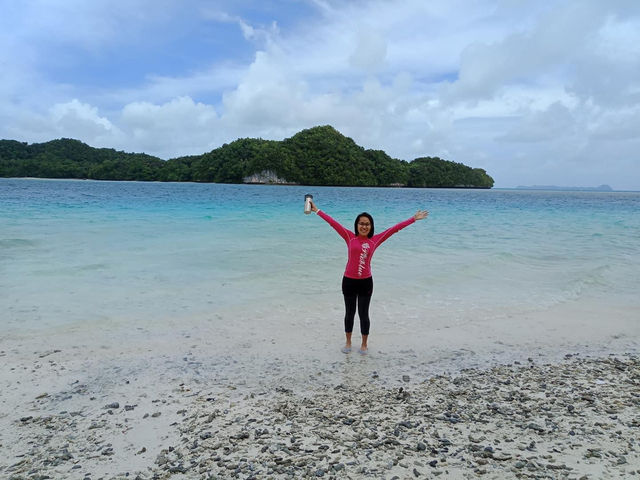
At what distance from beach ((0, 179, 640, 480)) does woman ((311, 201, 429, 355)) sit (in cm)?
47

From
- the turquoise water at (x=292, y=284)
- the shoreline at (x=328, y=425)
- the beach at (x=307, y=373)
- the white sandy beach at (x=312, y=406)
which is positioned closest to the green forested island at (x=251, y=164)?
the turquoise water at (x=292, y=284)

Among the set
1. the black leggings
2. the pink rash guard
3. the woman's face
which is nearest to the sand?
the black leggings

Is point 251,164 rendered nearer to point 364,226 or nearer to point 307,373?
point 364,226

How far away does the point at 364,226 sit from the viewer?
595 cm

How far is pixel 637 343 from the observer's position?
21.7 feet

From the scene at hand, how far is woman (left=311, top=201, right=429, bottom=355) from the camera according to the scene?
5.95 meters

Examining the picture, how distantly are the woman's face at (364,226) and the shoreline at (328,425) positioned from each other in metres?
1.79

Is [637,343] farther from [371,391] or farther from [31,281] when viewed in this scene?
[31,281]

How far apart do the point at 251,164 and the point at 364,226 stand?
463 ft

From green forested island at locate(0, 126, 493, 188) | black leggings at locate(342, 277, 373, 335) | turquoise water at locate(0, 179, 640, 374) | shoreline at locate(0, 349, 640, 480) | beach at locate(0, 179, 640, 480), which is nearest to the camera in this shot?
shoreline at locate(0, 349, 640, 480)

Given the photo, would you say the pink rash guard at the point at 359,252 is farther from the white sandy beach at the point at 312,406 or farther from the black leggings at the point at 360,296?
the white sandy beach at the point at 312,406

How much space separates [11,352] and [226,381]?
3093mm

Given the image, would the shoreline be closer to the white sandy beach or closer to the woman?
the white sandy beach

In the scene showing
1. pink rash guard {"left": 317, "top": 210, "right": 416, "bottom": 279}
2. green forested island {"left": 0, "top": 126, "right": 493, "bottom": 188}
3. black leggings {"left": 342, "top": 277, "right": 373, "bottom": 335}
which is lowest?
black leggings {"left": 342, "top": 277, "right": 373, "bottom": 335}
